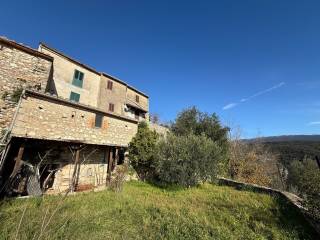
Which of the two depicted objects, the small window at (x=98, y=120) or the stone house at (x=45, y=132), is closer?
the stone house at (x=45, y=132)

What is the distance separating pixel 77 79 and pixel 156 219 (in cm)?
1913

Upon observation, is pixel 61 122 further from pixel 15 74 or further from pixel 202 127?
pixel 202 127

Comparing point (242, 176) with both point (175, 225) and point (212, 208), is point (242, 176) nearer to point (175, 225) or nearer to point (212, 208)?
point (212, 208)

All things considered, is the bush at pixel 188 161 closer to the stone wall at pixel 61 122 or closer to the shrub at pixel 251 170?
the stone wall at pixel 61 122

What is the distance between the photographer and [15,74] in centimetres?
1285

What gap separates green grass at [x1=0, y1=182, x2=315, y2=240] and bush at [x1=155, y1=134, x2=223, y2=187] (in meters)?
3.54

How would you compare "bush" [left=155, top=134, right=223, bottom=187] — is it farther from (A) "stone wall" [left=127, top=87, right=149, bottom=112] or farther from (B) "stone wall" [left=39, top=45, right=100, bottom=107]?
(A) "stone wall" [left=127, top=87, right=149, bottom=112]

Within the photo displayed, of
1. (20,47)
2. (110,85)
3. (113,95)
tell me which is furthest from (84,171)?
(110,85)

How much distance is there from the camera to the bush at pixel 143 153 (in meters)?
16.6

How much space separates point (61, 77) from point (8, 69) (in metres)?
7.12

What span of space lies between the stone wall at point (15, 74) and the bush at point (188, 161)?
10771 millimetres

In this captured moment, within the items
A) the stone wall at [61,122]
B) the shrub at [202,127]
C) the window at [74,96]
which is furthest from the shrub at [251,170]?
the window at [74,96]

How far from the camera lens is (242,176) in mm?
23047

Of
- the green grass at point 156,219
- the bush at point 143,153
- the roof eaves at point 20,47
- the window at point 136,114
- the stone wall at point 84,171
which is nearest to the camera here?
the green grass at point 156,219
